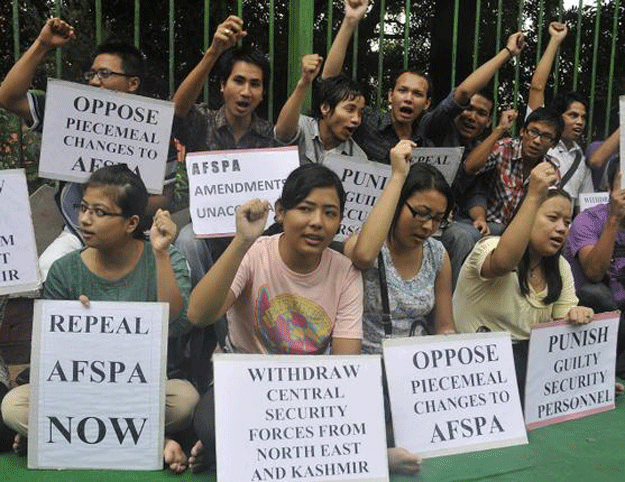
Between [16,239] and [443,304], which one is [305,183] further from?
[16,239]

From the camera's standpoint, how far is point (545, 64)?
4723mm

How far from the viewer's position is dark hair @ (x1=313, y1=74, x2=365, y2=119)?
12.6ft

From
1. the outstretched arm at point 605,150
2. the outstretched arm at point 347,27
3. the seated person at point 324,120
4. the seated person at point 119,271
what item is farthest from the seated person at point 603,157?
the seated person at point 119,271

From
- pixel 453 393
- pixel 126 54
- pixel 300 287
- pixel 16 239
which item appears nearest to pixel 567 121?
pixel 453 393

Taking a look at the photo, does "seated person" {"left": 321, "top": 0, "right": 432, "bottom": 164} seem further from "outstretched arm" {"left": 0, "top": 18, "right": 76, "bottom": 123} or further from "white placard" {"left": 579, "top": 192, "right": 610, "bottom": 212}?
"outstretched arm" {"left": 0, "top": 18, "right": 76, "bottom": 123}

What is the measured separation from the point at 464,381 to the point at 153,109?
180 cm

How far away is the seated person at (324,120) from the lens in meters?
3.74

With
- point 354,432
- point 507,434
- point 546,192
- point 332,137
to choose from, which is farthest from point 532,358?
point 332,137

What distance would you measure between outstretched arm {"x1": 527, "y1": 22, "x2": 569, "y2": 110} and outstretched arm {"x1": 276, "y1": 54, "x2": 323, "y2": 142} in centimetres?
164

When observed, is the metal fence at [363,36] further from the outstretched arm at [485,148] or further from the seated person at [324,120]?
the outstretched arm at [485,148]

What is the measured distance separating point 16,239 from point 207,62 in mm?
1131

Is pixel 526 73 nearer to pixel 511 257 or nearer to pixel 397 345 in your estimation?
pixel 511 257

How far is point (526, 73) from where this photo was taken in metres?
8.31

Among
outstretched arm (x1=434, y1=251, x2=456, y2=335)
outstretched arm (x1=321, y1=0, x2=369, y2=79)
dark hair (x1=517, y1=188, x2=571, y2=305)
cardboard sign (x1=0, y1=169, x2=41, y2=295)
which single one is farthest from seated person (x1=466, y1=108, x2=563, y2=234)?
cardboard sign (x1=0, y1=169, x2=41, y2=295)
